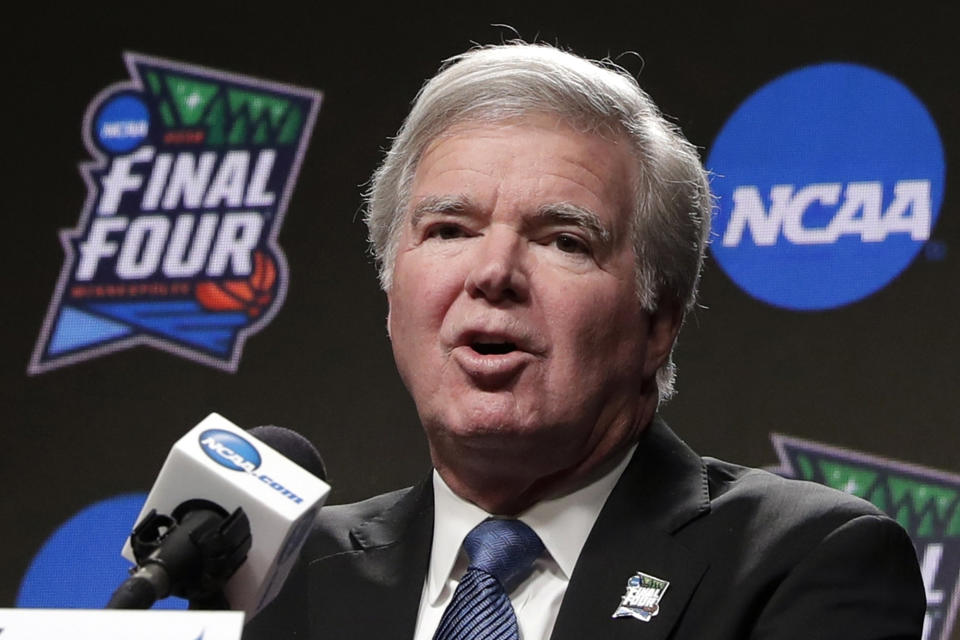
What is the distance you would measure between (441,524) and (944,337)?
61.6 inches

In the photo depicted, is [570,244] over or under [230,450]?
over

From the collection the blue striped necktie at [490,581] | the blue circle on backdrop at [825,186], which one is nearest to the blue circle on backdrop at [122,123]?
the blue circle on backdrop at [825,186]

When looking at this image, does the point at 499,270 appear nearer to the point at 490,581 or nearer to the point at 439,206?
the point at 439,206

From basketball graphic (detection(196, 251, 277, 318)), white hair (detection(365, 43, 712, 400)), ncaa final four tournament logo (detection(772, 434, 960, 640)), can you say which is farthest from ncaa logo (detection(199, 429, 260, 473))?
basketball graphic (detection(196, 251, 277, 318))

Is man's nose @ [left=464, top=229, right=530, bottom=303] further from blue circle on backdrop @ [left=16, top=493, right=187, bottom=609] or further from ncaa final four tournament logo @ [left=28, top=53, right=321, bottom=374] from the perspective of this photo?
blue circle on backdrop @ [left=16, top=493, right=187, bottom=609]

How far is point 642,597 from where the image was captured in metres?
1.78

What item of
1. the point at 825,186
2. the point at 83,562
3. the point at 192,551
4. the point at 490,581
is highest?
the point at 825,186

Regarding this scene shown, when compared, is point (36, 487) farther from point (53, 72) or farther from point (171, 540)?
point (171, 540)

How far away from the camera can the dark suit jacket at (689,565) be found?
170 cm

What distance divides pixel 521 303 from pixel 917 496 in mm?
1523

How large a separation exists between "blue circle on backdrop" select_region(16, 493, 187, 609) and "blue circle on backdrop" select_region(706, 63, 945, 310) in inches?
67.0

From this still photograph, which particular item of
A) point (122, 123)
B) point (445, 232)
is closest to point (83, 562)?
point (122, 123)

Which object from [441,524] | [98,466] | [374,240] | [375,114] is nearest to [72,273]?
[98,466]

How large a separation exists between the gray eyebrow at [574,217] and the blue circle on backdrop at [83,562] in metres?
2.04
